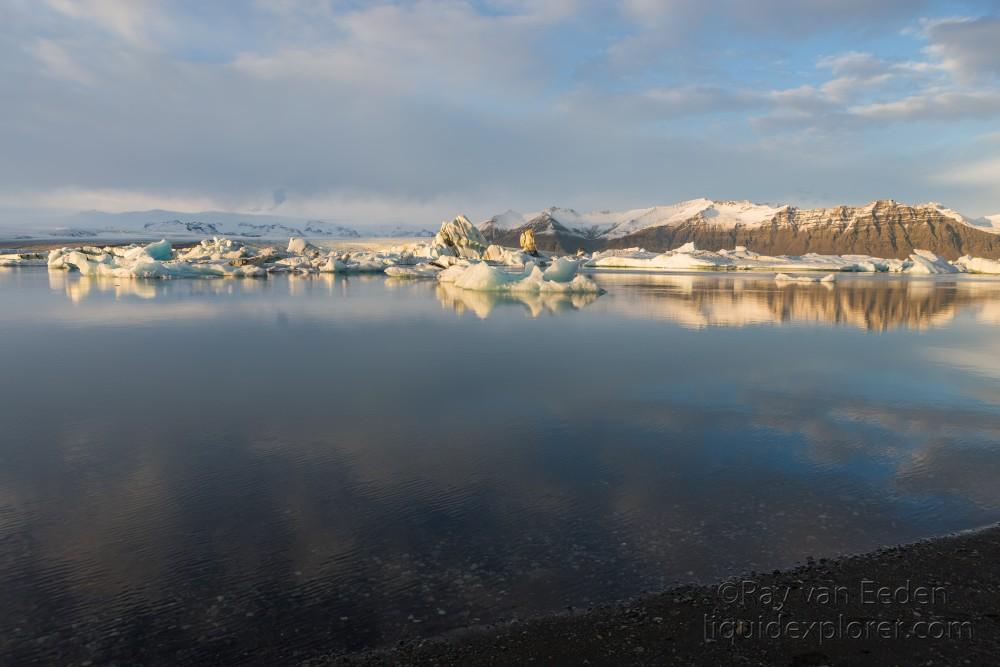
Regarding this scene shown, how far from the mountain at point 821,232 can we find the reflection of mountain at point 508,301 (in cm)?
12474

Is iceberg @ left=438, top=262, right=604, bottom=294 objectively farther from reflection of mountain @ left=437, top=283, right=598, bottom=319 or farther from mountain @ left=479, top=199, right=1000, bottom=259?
mountain @ left=479, top=199, right=1000, bottom=259

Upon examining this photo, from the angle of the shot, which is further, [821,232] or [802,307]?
[821,232]

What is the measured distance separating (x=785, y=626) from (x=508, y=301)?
1996cm

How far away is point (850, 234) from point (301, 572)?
178 metres

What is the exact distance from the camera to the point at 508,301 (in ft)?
76.0

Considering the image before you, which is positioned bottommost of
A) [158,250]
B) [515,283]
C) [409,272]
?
[515,283]

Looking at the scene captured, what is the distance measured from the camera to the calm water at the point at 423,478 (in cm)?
363

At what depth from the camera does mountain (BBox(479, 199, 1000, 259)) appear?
477 feet

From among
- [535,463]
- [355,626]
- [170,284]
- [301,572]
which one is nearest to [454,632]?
[355,626]

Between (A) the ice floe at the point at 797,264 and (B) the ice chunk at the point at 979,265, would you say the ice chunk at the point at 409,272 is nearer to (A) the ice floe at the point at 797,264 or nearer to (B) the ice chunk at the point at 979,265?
(A) the ice floe at the point at 797,264

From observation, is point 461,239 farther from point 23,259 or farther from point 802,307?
point 23,259

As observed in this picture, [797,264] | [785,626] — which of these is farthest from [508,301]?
[797,264]

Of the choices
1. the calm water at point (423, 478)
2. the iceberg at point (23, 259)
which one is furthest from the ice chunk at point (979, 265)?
the iceberg at point (23, 259)

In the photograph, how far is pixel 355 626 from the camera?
340 centimetres
